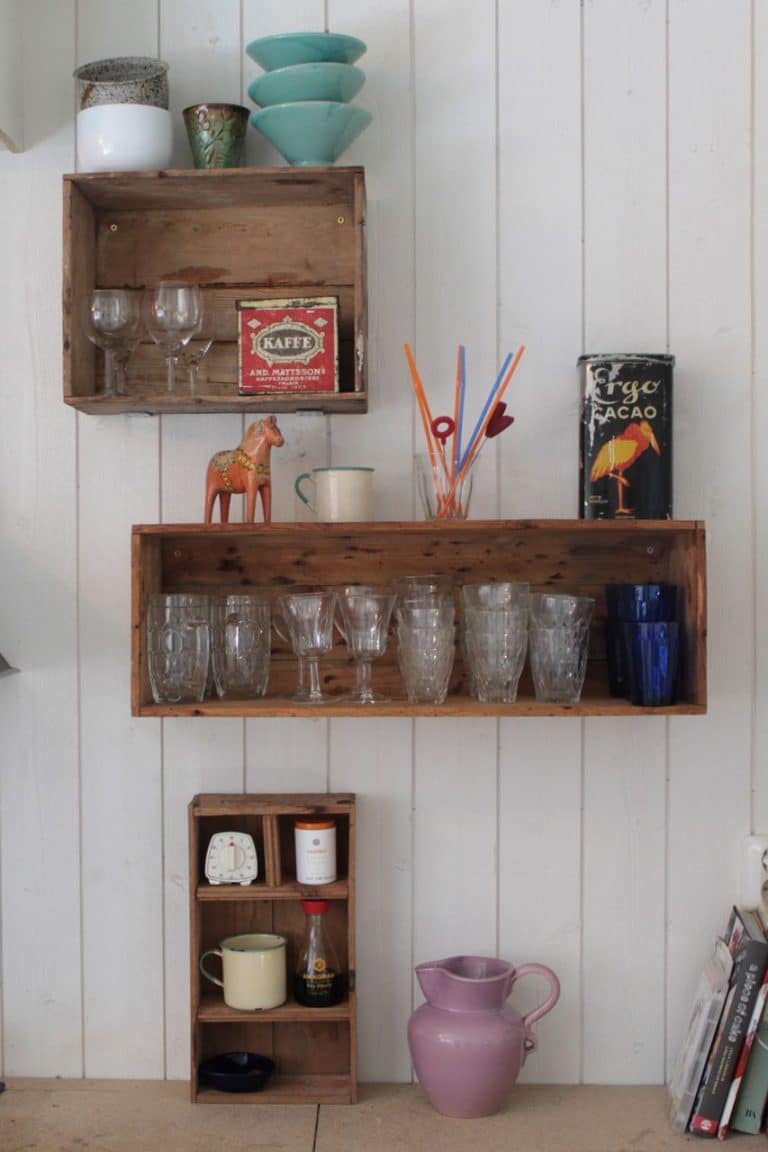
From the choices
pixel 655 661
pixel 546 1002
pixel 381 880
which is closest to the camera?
pixel 655 661

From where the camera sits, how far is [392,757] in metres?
1.89

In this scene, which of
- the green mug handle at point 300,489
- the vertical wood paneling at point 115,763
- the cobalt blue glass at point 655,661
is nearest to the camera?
the cobalt blue glass at point 655,661

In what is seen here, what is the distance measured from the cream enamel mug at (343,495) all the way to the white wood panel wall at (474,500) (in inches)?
5.3

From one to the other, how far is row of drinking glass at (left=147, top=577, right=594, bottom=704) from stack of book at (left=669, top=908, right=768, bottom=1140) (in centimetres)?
43

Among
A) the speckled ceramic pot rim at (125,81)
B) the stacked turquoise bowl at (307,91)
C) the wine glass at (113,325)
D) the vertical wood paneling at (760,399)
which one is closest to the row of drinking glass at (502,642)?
the vertical wood paneling at (760,399)

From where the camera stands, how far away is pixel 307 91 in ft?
5.67

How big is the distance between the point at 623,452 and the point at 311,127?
627 mm

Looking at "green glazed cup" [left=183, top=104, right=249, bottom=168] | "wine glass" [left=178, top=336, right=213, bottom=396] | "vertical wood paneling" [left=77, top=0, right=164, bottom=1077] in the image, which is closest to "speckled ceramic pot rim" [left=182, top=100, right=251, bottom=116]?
"green glazed cup" [left=183, top=104, right=249, bottom=168]

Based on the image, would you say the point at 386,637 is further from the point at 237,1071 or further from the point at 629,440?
the point at 237,1071

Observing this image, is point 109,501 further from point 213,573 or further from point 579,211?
point 579,211

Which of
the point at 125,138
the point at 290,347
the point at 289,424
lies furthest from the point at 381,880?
the point at 125,138

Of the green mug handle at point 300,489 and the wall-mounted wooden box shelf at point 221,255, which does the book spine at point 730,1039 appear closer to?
the green mug handle at point 300,489

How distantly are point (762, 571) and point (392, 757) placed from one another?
2.03 feet

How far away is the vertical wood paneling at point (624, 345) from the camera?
1.87 m
